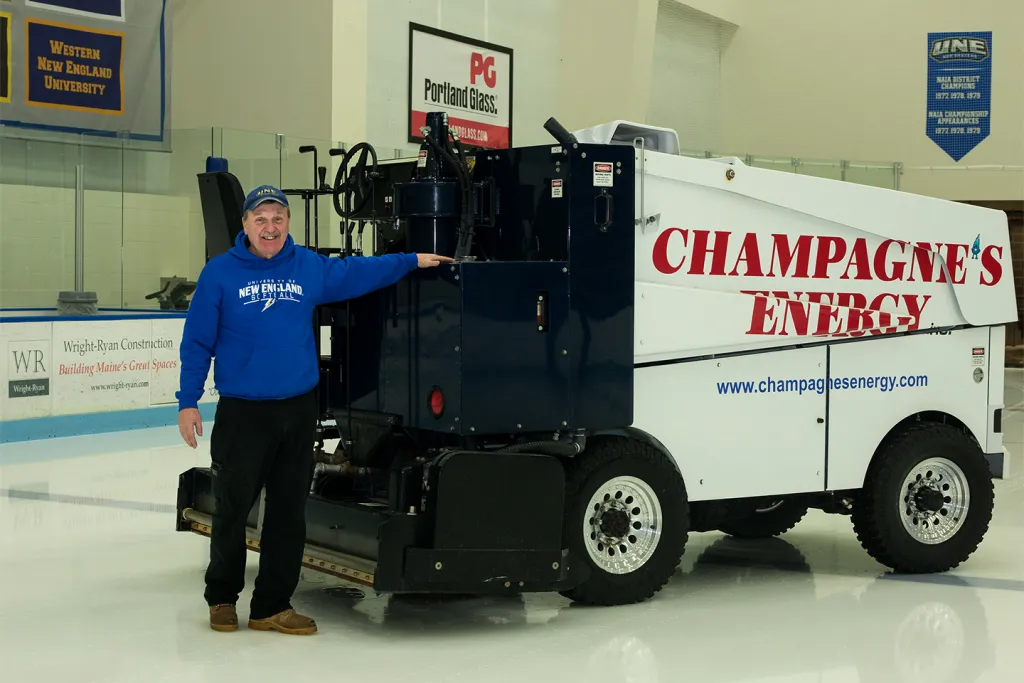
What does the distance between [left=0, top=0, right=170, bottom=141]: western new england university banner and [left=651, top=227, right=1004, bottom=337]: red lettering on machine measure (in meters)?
11.0

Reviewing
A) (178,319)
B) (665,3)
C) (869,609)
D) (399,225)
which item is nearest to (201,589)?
(399,225)

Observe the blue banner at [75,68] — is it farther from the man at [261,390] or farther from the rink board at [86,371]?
the man at [261,390]

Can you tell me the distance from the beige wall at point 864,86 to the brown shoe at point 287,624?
20551mm

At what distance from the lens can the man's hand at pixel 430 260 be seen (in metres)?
5.46

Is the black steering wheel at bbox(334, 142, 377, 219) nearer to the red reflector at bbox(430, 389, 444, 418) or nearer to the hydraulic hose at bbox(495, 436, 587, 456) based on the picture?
the red reflector at bbox(430, 389, 444, 418)

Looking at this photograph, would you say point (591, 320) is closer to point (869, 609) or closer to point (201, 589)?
point (869, 609)

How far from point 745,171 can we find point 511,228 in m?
1.10

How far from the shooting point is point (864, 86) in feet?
81.6

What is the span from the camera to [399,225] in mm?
6156

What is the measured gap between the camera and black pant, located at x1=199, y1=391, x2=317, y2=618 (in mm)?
5230

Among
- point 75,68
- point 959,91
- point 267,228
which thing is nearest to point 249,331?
point 267,228

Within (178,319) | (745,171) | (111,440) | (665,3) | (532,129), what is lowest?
(111,440)

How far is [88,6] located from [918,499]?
12187mm

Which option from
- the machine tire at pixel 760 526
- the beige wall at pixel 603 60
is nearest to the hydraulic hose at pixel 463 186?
the machine tire at pixel 760 526
